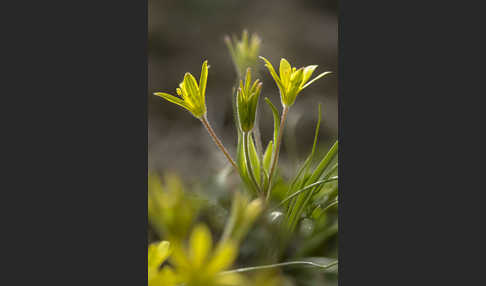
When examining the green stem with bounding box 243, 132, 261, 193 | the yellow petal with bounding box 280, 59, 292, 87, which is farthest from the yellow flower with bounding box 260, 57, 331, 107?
the green stem with bounding box 243, 132, 261, 193

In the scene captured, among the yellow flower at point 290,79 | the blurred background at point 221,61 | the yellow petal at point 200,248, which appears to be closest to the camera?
the yellow petal at point 200,248

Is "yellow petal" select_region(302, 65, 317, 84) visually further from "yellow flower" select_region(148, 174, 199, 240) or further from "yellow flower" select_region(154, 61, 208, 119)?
"yellow flower" select_region(148, 174, 199, 240)

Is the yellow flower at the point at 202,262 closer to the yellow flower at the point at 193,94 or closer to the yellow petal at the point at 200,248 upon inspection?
the yellow petal at the point at 200,248

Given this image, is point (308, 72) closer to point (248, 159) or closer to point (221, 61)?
point (248, 159)

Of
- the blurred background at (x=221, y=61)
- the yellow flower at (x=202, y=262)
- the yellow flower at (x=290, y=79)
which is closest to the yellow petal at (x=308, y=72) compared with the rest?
the yellow flower at (x=290, y=79)

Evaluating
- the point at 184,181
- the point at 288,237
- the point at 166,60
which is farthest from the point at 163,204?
the point at 166,60

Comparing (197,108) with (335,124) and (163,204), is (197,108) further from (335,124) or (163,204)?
(335,124)
